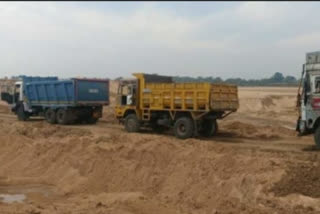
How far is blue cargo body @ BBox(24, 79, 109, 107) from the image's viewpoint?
77.5 ft

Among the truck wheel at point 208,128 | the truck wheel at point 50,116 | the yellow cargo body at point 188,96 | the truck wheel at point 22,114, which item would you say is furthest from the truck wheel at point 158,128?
the truck wheel at point 22,114

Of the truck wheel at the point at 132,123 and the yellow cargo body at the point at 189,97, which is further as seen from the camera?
the truck wheel at the point at 132,123

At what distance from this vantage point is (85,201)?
10.0 m

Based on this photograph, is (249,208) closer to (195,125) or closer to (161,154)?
(161,154)

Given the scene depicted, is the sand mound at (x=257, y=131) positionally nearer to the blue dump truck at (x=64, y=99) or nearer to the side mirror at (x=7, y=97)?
the blue dump truck at (x=64, y=99)

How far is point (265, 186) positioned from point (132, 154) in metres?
5.07

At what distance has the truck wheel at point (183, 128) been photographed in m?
17.4

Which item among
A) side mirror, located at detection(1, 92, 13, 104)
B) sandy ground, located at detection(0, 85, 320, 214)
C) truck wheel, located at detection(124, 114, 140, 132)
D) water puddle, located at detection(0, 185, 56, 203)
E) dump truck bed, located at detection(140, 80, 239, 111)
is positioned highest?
dump truck bed, located at detection(140, 80, 239, 111)

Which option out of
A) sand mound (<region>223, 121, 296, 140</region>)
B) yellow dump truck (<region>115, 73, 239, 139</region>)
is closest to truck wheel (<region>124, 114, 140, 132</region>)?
yellow dump truck (<region>115, 73, 239, 139</region>)

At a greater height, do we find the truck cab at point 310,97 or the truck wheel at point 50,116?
the truck cab at point 310,97

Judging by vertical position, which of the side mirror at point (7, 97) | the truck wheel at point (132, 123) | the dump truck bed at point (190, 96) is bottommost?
the truck wheel at point (132, 123)

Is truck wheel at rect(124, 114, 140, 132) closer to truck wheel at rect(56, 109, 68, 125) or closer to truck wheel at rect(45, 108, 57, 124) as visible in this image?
truck wheel at rect(56, 109, 68, 125)

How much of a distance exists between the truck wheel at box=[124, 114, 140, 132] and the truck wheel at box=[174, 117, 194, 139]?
7.76ft

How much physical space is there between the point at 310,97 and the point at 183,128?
17.9 feet
